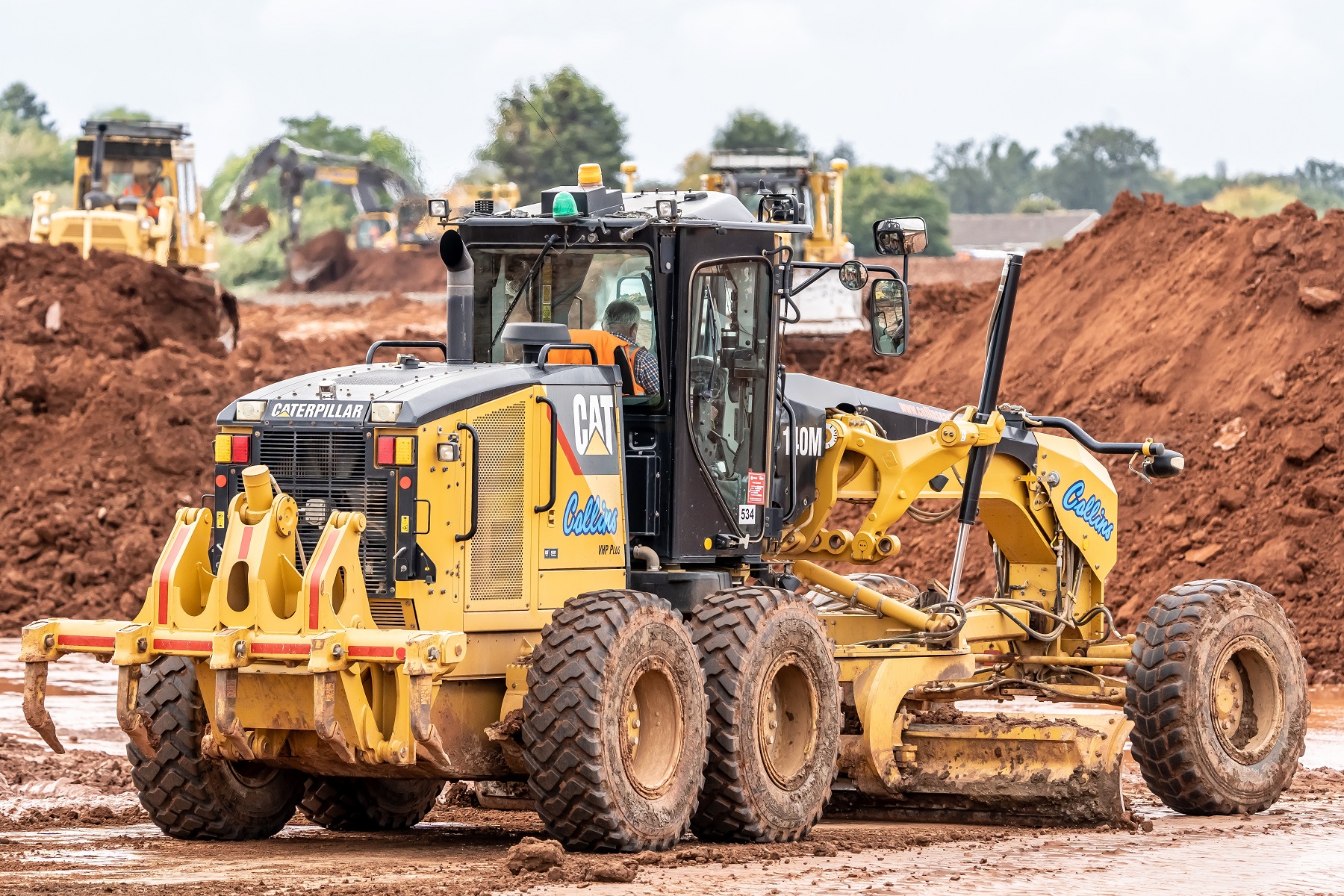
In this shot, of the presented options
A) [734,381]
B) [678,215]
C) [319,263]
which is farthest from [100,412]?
[319,263]

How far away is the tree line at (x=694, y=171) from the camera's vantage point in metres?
46.9

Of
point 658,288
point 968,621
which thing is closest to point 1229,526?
point 968,621

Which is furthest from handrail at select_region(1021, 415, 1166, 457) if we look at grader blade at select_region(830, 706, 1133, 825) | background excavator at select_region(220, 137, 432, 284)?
background excavator at select_region(220, 137, 432, 284)

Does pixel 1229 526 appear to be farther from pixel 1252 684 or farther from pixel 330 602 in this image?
pixel 330 602

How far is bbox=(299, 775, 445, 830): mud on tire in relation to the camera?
10.6 m

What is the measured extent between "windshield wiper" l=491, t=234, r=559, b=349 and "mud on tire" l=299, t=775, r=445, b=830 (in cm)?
232

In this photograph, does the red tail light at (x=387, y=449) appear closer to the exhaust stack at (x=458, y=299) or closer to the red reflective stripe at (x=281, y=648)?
the red reflective stripe at (x=281, y=648)

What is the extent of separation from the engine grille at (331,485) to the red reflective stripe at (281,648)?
589 mm

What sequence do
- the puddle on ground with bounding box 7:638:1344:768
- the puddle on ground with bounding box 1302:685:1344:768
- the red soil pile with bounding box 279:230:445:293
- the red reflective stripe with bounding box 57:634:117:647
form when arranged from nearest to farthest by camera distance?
1. the red reflective stripe with bounding box 57:634:117:647
2. the puddle on ground with bounding box 1302:685:1344:768
3. the puddle on ground with bounding box 7:638:1344:768
4. the red soil pile with bounding box 279:230:445:293

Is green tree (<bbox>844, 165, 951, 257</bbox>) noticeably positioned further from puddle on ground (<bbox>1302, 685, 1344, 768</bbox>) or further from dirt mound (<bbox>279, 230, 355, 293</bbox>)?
puddle on ground (<bbox>1302, 685, 1344, 768</bbox>)

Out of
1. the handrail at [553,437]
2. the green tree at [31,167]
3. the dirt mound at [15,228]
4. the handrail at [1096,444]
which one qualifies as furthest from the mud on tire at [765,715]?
the green tree at [31,167]

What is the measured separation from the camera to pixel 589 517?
9.68 metres

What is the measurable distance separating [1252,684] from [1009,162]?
121498 millimetres

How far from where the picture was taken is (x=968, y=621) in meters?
11.9
